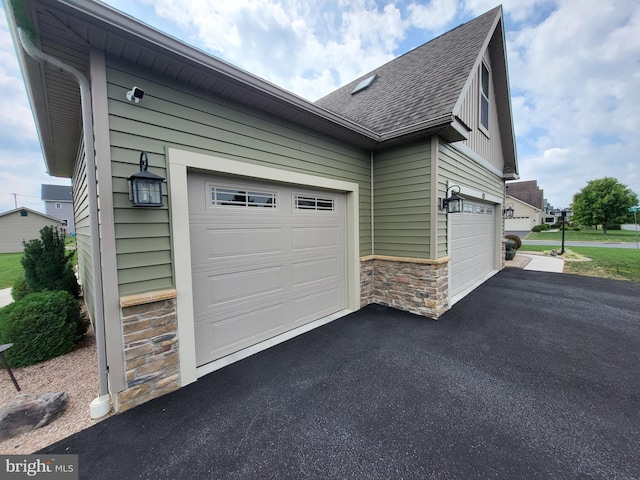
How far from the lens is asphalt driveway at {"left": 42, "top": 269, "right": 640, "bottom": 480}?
A: 171 centimetres

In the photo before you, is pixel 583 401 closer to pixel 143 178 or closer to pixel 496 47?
pixel 143 178

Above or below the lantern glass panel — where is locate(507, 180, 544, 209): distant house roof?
above

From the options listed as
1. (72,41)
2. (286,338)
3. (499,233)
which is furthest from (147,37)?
(499,233)

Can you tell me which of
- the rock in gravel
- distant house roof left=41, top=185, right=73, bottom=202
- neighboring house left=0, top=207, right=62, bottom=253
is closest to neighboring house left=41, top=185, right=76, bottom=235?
distant house roof left=41, top=185, right=73, bottom=202

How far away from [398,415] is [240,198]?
2921 millimetres

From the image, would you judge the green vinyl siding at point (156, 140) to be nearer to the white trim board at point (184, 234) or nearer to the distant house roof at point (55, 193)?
the white trim board at point (184, 234)

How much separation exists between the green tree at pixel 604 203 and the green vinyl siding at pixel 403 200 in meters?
36.0

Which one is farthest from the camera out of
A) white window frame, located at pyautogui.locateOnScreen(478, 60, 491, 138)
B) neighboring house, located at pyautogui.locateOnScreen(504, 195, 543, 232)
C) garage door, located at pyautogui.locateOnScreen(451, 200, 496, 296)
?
neighboring house, located at pyautogui.locateOnScreen(504, 195, 543, 232)

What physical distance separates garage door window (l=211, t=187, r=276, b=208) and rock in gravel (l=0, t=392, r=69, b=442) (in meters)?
2.32

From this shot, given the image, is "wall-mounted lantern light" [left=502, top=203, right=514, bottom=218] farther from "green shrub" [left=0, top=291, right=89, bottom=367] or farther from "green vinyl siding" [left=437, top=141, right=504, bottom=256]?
"green shrub" [left=0, top=291, right=89, bottom=367]

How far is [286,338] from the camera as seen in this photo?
11.9 ft

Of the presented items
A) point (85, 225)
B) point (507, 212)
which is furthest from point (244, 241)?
point (507, 212)

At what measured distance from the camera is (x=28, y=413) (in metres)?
2.05

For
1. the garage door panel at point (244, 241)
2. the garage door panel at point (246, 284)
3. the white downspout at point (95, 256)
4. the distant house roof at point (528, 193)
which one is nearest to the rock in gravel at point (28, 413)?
the white downspout at point (95, 256)
